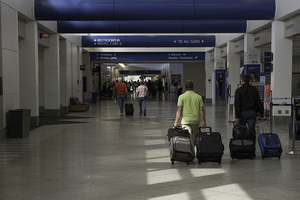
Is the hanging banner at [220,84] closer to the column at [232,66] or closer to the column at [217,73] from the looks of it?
the column at [217,73]

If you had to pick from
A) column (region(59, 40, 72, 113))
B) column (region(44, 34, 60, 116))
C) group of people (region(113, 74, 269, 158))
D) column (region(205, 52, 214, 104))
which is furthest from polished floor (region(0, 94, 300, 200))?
column (region(205, 52, 214, 104))

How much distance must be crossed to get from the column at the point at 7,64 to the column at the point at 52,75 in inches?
217

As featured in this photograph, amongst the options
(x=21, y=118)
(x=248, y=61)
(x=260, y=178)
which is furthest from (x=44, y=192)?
(x=248, y=61)

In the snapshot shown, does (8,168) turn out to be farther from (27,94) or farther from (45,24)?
(45,24)

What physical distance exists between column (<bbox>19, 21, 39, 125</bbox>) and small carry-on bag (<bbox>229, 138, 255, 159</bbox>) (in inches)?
324

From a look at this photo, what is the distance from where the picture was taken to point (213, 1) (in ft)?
39.0

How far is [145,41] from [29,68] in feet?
31.6

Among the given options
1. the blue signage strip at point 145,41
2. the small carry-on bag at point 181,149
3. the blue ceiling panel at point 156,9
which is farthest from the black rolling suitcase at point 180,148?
the blue signage strip at point 145,41

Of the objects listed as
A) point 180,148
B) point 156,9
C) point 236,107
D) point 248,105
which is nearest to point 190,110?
point 180,148

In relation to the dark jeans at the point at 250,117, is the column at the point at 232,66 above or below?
above

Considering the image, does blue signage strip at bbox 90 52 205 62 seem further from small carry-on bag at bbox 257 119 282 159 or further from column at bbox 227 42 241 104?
small carry-on bag at bbox 257 119 282 159

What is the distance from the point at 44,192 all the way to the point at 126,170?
1618 millimetres

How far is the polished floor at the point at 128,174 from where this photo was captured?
4.95m

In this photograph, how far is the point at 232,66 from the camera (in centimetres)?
2059
